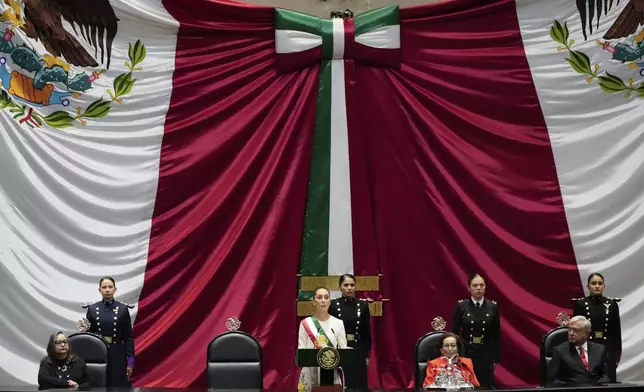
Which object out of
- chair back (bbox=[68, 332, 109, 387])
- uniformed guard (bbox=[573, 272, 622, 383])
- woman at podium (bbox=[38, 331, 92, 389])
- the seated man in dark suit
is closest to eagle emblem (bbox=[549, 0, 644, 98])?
uniformed guard (bbox=[573, 272, 622, 383])

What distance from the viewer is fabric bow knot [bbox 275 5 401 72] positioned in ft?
21.8

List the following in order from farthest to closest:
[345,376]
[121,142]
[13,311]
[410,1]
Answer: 1. [410,1]
2. [121,142]
3. [13,311]
4. [345,376]

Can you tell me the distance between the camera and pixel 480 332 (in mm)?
5715

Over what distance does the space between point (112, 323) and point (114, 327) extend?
0.10 feet

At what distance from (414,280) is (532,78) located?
191 centimetres

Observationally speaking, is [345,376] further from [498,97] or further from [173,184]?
[498,97]

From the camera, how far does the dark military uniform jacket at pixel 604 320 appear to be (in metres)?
5.89

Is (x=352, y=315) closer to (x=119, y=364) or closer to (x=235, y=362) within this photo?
(x=235, y=362)

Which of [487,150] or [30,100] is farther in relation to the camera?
[487,150]

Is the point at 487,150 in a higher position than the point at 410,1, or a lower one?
lower

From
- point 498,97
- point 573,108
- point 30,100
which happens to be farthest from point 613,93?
point 30,100

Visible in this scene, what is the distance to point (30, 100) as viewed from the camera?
6289 mm

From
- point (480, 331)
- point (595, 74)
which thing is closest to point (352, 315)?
point (480, 331)

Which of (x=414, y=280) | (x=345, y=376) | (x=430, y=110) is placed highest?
(x=430, y=110)
